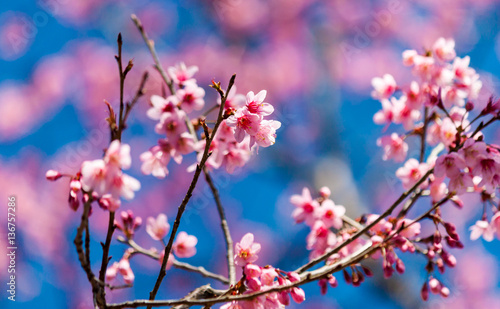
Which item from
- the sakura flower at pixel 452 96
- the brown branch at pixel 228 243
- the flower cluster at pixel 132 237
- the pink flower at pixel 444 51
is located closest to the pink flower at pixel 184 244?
the flower cluster at pixel 132 237

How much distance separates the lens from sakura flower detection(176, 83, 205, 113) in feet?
6.31

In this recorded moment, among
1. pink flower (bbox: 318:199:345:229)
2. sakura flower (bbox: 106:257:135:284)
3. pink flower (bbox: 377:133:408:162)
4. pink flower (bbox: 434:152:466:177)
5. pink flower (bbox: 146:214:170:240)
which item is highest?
pink flower (bbox: 377:133:408:162)

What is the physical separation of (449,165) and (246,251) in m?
0.80

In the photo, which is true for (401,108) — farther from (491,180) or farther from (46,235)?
(46,235)

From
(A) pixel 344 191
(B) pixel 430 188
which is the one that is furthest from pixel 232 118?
(A) pixel 344 191

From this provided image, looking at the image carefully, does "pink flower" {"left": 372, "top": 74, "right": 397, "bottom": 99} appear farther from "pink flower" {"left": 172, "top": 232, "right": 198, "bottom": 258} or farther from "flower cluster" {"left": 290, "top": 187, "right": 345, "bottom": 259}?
"pink flower" {"left": 172, "top": 232, "right": 198, "bottom": 258}

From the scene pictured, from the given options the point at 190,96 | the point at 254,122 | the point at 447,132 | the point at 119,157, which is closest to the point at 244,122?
the point at 254,122

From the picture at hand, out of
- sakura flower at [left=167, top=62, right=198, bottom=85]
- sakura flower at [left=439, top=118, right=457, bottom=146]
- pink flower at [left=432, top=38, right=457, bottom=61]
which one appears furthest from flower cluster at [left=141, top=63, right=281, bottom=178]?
pink flower at [left=432, top=38, right=457, bottom=61]

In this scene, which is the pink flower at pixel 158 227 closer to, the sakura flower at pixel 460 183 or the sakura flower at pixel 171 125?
the sakura flower at pixel 171 125

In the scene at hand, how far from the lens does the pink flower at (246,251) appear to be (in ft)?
4.85

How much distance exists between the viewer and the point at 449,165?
156cm

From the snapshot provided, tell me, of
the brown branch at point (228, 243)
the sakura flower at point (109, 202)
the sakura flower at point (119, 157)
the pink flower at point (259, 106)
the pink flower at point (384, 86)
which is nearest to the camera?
the sakura flower at point (119, 157)

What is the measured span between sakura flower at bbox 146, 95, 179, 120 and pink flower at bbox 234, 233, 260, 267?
0.68 m

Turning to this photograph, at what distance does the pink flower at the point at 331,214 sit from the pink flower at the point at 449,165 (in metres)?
0.51
